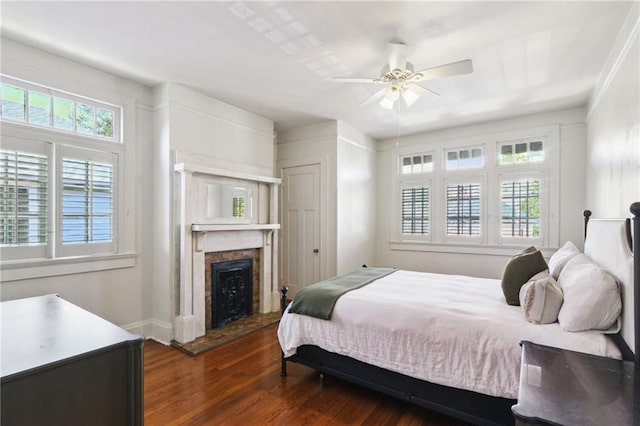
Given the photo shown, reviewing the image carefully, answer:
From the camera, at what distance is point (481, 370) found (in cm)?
180

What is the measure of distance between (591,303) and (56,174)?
13.5 feet

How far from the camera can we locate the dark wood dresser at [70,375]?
3.47ft

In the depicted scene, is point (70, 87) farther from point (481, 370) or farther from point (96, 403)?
point (481, 370)

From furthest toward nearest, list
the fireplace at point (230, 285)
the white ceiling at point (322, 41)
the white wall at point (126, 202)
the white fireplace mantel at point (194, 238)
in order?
the fireplace at point (230, 285), the white fireplace mantel at point (194, 238), the white wall at point (126, 202), the white ceiling at point (322, 41)

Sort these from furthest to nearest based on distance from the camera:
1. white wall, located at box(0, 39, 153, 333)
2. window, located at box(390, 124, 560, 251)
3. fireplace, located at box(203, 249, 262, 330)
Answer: window, located at box(390, 124, 560, 251), fireplace, located at box(203, 249, 262, 330), white wall, located at box(0, 39, 153, 333)

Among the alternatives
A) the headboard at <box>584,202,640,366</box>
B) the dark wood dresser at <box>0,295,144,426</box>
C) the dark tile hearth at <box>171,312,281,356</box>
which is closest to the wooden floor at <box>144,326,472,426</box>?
the dark tile hearth at <box>171,312,281,356</box>

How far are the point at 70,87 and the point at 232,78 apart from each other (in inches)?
58.4

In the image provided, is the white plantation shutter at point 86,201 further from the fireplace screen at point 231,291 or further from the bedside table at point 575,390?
the bedside table at point 575,390

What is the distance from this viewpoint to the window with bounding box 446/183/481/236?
15.4 ft

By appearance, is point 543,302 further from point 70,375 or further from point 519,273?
point 70,375

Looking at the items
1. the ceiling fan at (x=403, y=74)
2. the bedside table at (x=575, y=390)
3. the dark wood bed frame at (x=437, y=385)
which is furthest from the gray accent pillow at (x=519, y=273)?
the ceiling fan at (x=403, y=74)

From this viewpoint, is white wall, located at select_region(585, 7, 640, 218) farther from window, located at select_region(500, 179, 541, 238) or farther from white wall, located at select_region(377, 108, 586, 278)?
window, located at select_region(500, 179, 541, 238)

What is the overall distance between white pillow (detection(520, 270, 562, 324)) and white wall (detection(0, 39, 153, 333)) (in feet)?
11.7

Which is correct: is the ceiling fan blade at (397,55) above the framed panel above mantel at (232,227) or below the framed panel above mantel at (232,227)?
above
